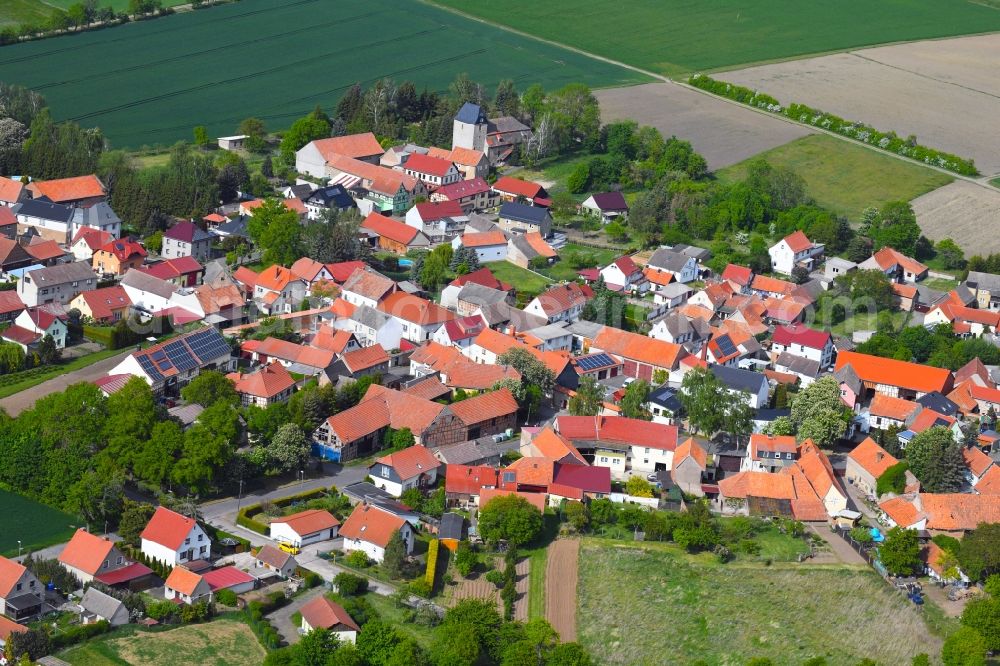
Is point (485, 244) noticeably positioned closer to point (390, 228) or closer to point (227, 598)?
point (390, 228)

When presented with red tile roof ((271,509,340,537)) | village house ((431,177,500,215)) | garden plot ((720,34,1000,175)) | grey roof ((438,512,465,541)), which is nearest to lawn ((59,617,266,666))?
red tile roof ((271,509,340,537))

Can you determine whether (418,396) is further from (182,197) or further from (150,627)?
(182,197)

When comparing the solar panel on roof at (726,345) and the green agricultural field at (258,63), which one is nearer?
the solar panel on roof at (726,345)

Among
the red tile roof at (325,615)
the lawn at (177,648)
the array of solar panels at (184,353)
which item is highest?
the array of solar panels at (184,353)

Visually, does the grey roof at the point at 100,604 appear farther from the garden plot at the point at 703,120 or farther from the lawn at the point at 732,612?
the garden plot at the point at 703,120

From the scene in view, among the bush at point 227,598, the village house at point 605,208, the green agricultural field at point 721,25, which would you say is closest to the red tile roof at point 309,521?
the bush at point 227,598

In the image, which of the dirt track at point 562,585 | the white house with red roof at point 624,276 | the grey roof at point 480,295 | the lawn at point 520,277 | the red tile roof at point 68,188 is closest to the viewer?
the dirt track at point 562,585

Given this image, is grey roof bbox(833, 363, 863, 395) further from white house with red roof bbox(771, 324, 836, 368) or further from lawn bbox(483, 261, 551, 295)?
lawn bbox(483, 261, 551, 295)
